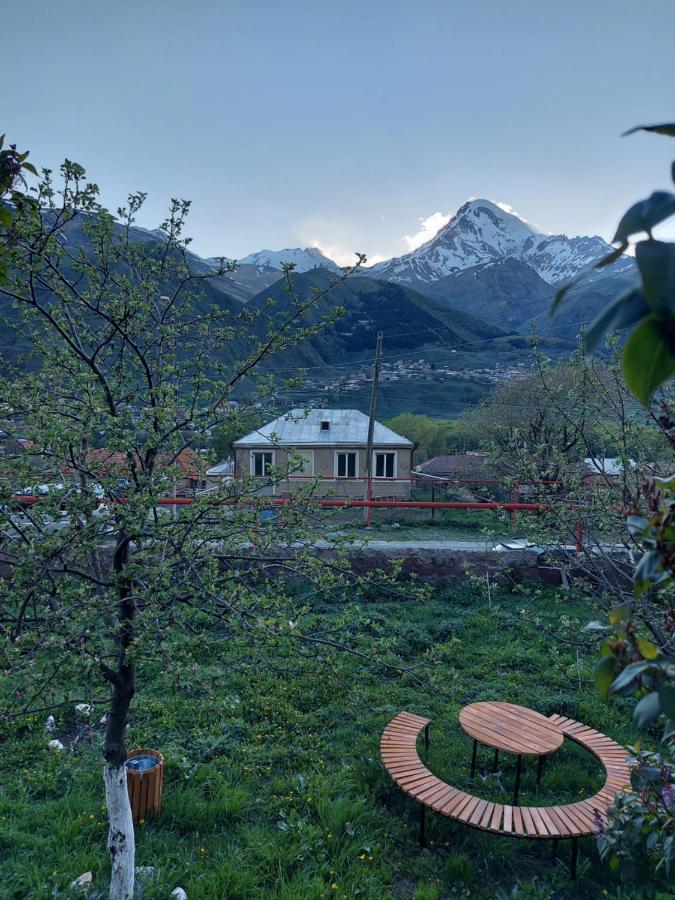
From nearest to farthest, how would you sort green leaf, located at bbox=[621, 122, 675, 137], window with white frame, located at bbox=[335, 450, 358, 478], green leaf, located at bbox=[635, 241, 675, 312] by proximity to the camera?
green leaf, located at bbox=[635, 241, 675, 312] → green leaf, located at bbox=[621, 122, 675, 137] → window with white frame, located at bbox=[335, 450, 358, 478]

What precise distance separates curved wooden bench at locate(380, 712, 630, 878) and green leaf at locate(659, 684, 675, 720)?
282 centimetres

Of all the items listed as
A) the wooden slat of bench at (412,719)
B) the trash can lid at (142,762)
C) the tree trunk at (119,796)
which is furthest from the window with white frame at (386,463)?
the tree trunk at (119,796)

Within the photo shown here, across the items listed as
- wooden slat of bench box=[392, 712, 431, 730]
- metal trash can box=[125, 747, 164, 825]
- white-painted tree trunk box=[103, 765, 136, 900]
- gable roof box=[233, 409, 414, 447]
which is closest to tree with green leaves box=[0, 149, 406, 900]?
white-painted tree trunk box=[103, 765, 136, 900]

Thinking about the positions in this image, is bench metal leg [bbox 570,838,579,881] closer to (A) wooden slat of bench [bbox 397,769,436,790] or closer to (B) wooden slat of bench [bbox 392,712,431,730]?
(A) wooden slat of bench [bbox 397,769,436,790]

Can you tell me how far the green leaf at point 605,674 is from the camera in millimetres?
838

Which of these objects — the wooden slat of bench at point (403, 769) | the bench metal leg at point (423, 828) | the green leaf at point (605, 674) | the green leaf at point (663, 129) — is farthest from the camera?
the wooden slat of bench at point (403, 769)

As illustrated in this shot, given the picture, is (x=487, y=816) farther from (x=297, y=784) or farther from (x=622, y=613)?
(x=622, y=613)

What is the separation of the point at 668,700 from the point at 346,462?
20.5 meters

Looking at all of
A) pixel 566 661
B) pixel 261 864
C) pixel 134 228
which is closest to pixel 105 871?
pixel 261 864

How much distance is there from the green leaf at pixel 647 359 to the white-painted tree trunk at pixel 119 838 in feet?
11.3

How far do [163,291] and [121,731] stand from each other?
2.67m

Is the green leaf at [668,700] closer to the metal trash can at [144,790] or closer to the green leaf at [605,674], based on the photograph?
the green leaf at [605,674]

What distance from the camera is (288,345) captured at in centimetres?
315

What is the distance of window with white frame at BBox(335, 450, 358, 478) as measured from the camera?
21.2m
